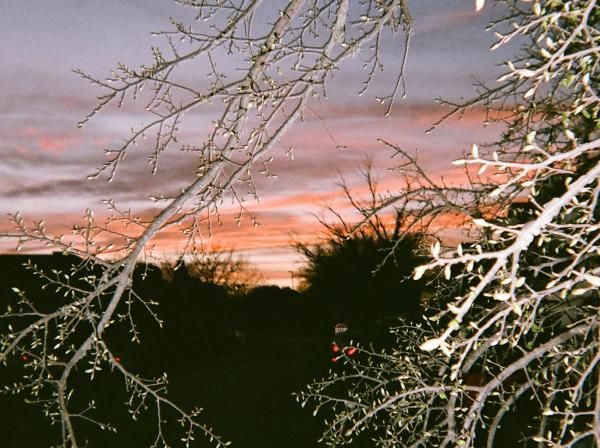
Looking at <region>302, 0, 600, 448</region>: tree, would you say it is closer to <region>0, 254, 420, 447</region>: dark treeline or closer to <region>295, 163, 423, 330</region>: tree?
<region>0, 254, 420, 447</region>: dark treeline

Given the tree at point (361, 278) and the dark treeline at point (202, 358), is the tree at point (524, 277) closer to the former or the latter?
the dark treeline at point (202, 358)

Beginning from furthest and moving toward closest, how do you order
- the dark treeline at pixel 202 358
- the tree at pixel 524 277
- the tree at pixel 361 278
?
1. the tree at pixel 361 278
2. the dark treeline at pixel 202 358
3. the tree at pixel 524 277

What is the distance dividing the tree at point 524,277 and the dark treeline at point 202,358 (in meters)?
1.71

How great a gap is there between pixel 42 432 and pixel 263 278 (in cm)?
3419

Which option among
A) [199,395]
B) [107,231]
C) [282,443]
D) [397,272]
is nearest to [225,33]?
[107,231]

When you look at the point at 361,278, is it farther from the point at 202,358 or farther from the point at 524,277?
Answer: the point at 524,277

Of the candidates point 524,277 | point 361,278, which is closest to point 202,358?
point 361,278

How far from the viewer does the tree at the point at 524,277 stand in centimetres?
208

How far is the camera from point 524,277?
214cm

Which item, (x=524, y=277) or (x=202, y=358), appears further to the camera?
(x=202, y=358)

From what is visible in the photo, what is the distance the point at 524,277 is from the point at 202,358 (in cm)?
2328

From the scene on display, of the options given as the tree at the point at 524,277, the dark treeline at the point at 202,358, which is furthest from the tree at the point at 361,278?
the tree at the point at 524,277

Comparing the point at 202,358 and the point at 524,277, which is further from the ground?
the point at 524,277

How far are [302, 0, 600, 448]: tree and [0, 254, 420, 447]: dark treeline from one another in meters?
1.71
